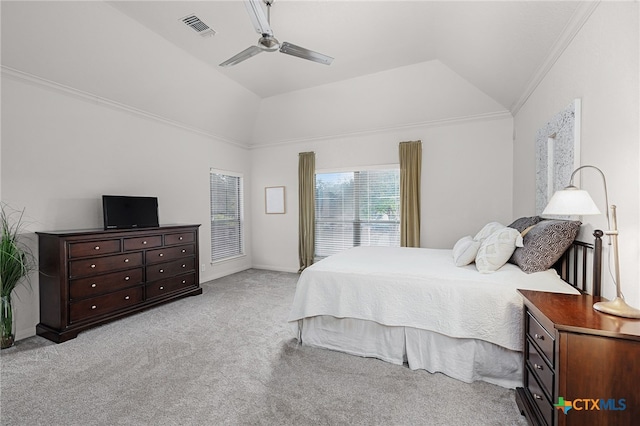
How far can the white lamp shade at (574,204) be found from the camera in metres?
1.48

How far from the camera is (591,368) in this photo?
3.99ft

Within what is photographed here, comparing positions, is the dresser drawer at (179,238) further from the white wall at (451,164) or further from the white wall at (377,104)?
the white wall at (377,104)

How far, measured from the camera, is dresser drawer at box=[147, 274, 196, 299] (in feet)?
12.2

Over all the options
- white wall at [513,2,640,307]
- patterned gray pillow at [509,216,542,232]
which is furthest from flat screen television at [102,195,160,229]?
white wall at [513,2,640,307]

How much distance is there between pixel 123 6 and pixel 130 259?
9.00 feet

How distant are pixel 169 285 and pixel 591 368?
4278 millimetres

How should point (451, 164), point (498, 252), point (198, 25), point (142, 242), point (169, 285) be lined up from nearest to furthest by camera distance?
point (498, 252) → point (198, 25) → point (142, 242) → point (169, 285) → point (451, 164)

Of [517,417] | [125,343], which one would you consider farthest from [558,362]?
[125,343]

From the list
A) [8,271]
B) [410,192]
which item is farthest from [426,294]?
[8,271]

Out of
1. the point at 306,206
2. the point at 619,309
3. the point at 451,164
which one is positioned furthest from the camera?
the point at 306,206

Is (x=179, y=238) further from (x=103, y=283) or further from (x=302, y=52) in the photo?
(x=302, y=52)

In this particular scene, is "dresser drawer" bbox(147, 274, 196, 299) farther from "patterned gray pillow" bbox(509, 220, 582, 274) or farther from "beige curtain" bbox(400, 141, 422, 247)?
"patterned gray pillow" bbox(509, 220, 582, 274)

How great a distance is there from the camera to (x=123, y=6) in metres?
2.84

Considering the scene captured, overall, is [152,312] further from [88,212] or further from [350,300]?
[350,300]
